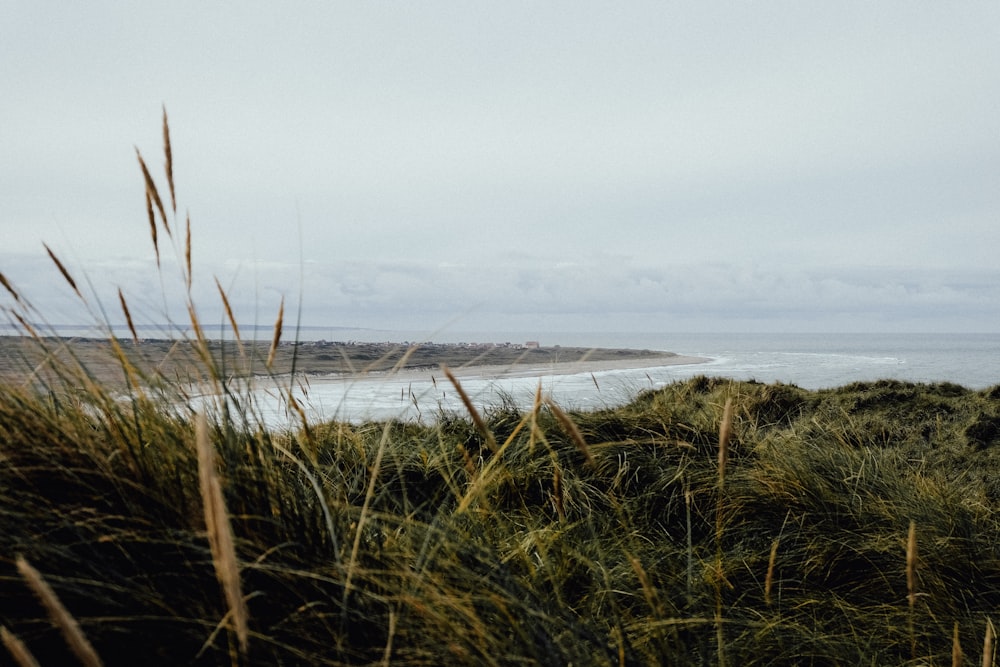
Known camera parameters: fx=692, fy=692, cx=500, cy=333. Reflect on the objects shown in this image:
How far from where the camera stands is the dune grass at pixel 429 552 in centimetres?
126

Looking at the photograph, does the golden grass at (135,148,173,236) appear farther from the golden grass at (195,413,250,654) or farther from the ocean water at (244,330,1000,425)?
the golden grass at (195,413,250,654)

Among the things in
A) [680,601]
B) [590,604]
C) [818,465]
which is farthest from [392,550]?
[818,465]

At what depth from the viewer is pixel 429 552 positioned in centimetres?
172

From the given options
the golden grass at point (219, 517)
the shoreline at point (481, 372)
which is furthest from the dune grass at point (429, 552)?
the shoreline at point (481, 372)

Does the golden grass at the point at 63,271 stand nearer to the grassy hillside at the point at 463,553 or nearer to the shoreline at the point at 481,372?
the grassy hillside at the point at 463,553

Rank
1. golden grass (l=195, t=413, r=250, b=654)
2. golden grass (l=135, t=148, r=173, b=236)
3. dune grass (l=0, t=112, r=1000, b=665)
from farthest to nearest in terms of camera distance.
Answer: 1. golden grass (l=135, t=148, r=173, b=236)
2. dune grass (l=0, t=112, r=1000, b=665)
3. golden grass (l=195, t=413, r=250, b=654)

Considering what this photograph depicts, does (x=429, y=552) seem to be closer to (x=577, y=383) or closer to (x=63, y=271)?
(x=63, y=271)

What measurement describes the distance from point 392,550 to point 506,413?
2.57m

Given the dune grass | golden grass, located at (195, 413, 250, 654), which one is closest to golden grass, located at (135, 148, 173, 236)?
the dune grass

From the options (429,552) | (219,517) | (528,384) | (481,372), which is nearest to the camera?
(219,517)

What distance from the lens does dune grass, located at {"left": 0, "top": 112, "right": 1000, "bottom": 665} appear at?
1261mm

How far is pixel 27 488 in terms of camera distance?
1.49 m

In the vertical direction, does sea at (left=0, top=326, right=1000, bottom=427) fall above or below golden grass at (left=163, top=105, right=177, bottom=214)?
below

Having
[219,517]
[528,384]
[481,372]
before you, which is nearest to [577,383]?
[528,384]
